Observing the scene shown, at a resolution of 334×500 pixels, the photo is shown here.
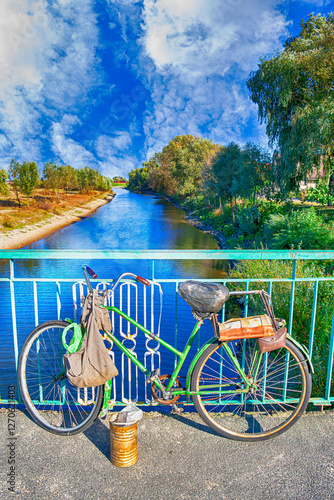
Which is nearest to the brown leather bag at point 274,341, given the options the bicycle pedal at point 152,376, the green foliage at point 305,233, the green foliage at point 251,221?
the bicycle pedal at point 152,376

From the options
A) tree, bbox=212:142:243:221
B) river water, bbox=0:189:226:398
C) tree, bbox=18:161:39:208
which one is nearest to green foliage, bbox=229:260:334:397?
river water, bbox=0:189:226:398

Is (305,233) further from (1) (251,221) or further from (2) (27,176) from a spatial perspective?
(2) (27,176)

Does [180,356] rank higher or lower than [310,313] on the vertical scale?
higher

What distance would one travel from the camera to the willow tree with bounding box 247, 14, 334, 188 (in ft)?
58.1

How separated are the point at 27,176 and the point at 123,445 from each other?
46.1 meters

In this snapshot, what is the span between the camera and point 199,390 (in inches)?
96.8

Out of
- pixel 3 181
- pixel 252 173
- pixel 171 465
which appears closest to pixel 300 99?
pixel 252 173

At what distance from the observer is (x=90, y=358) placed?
2.22m

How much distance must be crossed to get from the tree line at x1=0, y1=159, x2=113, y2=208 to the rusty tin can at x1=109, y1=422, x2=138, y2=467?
41.6 meters

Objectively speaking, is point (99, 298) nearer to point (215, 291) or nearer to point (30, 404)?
point (215, 291)

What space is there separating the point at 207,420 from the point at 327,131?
17555mm

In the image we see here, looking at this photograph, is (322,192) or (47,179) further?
(47,179)

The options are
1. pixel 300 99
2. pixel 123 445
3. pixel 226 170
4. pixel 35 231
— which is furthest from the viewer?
pixel 35 231

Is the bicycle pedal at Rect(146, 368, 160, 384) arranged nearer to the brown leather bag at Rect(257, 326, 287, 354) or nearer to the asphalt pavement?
the asphalt pavement
